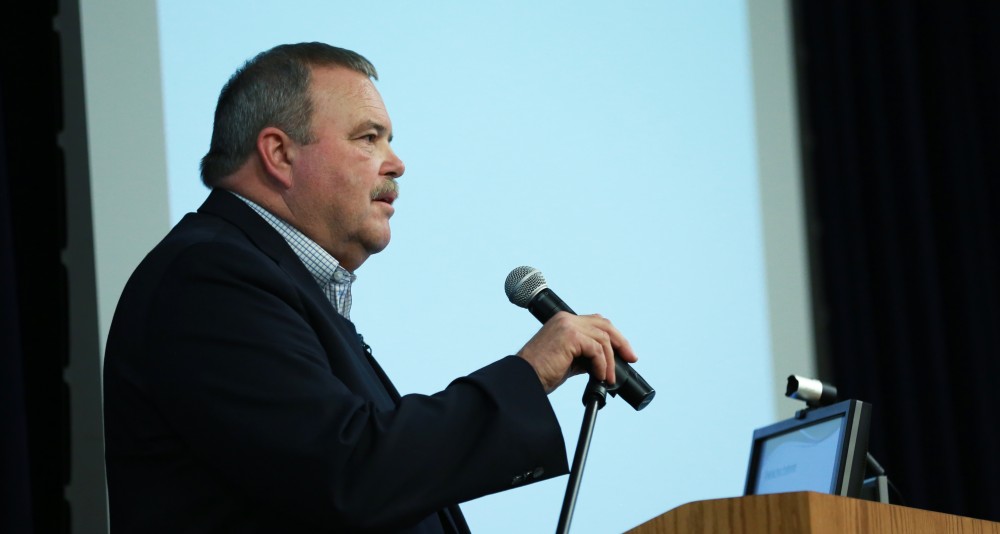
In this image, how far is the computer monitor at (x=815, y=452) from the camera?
2.01 metres

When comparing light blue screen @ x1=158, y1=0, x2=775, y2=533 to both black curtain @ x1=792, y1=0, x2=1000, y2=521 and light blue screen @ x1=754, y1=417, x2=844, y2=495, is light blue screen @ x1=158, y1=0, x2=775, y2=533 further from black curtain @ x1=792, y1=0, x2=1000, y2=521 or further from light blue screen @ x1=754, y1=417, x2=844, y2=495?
light blue screen @ x1=754, y1=417, x2=844, y2=495

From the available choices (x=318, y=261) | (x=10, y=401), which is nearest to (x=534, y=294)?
(x=318, y=261)

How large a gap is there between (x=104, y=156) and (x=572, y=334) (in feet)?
5.05

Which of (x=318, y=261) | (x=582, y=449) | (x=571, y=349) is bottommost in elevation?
(x=582, y=449)

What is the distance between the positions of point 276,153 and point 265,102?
0.33ft

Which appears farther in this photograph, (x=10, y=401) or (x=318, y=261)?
(x=10, y=401)

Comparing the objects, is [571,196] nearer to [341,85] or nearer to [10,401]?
[341,85]

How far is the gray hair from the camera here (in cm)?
192

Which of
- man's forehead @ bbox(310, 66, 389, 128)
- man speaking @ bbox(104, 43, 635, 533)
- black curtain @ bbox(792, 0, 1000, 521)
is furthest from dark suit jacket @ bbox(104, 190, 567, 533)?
black curtain @ bbox(792, 0, 1000, 521)

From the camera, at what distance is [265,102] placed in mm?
1943

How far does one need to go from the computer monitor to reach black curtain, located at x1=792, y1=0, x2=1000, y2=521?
4.38 feet

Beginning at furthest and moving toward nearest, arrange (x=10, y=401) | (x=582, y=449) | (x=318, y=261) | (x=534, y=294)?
1. (x=10, y=401)
2. (x=318, y=261)
3. (x=534, y=294)
4. (x=582, y=449)

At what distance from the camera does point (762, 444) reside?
252 cm

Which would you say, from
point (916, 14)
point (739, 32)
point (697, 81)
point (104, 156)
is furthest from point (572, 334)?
point (916, 14)
